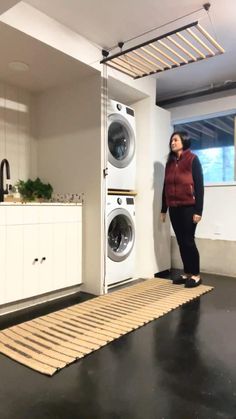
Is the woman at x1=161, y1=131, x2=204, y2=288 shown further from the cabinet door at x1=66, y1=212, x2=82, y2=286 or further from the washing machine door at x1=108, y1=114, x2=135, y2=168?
the cabinet door at x1=66, y1=212, x2=82, y2=286

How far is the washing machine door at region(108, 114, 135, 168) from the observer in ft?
10.1

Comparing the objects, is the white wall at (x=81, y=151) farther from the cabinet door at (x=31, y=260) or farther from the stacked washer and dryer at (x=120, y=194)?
the cabinet door at (x=31, y=260)

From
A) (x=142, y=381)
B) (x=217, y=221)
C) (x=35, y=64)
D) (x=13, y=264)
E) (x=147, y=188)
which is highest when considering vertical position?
(x=35, y=64)

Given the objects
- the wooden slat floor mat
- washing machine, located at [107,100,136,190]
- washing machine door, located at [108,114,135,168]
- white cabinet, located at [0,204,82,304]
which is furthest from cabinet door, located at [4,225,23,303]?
washing machine door, located at [108,114,135,168]

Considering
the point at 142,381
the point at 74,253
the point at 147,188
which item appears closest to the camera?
the point at 142,381

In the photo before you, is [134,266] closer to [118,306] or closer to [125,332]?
[118,306]

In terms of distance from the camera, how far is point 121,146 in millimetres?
3311

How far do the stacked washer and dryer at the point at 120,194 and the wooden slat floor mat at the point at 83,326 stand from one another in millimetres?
325

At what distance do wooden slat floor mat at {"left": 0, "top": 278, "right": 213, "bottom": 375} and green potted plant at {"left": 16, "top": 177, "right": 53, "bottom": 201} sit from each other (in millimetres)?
1054

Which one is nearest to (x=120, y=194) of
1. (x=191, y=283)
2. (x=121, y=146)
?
(x=121, y=146)

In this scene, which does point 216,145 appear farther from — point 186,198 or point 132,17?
point 132,17

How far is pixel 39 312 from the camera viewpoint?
239 centimetres

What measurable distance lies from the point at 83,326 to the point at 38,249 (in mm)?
787

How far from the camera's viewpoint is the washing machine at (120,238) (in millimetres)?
3006
